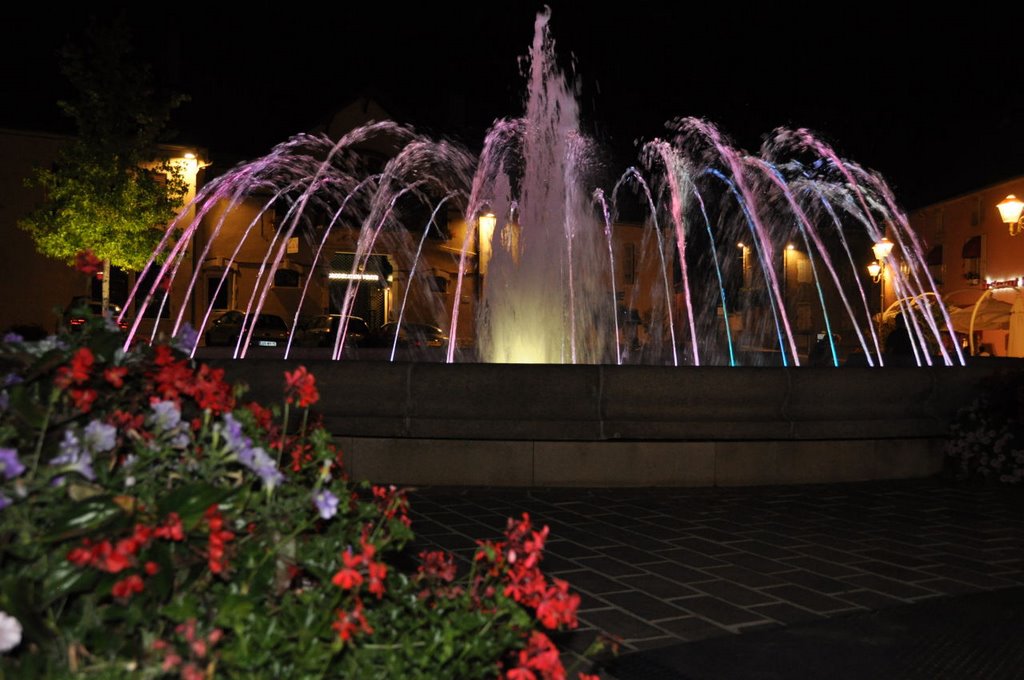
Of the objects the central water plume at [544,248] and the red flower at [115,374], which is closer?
the red flower at [115,374]

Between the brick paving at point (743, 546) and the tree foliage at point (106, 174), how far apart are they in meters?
23.8

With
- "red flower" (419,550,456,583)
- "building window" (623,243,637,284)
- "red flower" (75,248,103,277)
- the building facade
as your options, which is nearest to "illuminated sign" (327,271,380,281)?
"building window" (623,243,637,284)

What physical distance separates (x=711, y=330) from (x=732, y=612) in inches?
2055

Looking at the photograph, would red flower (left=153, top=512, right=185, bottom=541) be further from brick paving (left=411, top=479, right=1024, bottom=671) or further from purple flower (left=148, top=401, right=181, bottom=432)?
brick paving (left=411, top=479, right=1024, bottom=671)

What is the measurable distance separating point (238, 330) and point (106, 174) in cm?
698

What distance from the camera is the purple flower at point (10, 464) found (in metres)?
1.95

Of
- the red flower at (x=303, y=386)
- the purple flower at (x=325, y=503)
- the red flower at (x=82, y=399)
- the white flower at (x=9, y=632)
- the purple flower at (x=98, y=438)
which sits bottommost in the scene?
the white flower at (x=9, y=632)

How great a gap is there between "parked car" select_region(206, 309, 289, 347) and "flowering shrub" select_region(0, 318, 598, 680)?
95.0 feet

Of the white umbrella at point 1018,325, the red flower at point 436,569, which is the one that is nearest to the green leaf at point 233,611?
the red flower at point 436,569

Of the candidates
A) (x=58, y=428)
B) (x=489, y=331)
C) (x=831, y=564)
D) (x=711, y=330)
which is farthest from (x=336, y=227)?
(x=58, y=428)

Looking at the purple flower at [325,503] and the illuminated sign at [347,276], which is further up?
the illuminated sign at [347,276]

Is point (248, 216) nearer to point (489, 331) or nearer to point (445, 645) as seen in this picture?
point (489, 331)

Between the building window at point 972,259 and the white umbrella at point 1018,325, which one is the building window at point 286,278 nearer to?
the white umbrella at point 1018,325

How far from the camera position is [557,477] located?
8.62m
